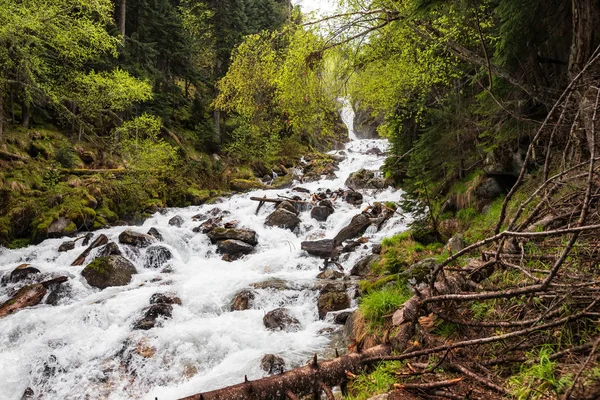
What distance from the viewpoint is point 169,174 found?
1995 centimetres

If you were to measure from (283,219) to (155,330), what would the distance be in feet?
29.7

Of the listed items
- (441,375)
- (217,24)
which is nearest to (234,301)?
(441,375)

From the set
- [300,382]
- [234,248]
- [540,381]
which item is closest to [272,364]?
[300,382]

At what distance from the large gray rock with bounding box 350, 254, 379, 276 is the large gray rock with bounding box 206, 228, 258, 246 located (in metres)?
5.17

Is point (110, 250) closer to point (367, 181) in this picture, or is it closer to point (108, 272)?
point (108, 272)

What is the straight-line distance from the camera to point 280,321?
7.66 meters

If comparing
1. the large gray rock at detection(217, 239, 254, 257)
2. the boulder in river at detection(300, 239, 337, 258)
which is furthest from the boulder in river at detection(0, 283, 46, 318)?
A: the boulder in river at detection(300, 239, 337, 258)

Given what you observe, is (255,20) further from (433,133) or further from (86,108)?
(433,133)

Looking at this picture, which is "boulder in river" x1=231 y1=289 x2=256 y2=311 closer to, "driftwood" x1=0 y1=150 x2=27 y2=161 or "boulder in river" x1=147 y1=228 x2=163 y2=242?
"boulder in river" x1=147 y1=228 x2=163 y2=242

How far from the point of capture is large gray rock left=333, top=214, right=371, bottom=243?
13.4 meters

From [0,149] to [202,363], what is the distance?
14.6 meters

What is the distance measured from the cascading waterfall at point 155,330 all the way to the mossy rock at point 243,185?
10.9m

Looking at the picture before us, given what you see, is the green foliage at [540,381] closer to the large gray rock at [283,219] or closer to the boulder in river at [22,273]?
the boulder in river at [22,273]

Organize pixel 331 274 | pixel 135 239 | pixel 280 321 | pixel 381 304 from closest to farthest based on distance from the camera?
1. pixel 381 304
2. pixel 280 321
3. pixel 331 274
4. pixel 135 239
